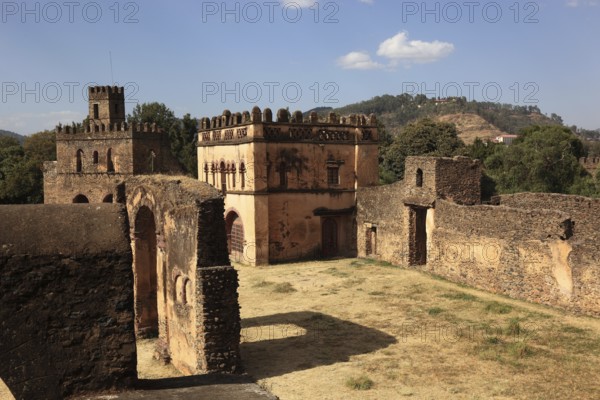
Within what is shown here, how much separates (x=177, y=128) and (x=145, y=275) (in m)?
41.8

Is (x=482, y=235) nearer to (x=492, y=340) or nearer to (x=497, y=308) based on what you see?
(x=497, y=308)

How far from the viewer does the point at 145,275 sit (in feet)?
48.7

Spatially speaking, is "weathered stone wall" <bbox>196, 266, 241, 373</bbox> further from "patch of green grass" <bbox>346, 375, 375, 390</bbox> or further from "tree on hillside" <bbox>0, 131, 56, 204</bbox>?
"tree on hillside" <bbox>0, 131, 56, 204</bbox>

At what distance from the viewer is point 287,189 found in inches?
995

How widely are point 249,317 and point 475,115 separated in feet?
446

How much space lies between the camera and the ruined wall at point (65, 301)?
4746mm

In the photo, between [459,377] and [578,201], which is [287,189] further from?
[459,377]

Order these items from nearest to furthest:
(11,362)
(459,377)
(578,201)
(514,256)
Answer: (11,362) < (459,377) < (514,256) < (578,201)

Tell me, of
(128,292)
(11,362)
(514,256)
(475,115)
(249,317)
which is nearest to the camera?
(11,362)

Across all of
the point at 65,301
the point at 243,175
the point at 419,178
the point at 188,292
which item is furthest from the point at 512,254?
the point at 65,301

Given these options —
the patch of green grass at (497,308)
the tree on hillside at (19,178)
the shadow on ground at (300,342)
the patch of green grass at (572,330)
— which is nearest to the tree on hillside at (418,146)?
the tree on hillside at (19,178)

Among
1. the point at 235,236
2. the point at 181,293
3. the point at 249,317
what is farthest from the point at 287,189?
the point at 181,293

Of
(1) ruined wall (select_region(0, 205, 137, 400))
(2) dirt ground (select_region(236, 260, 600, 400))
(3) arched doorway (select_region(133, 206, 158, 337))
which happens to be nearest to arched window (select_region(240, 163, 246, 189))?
(2) dirt ground (select_region(236, 260, 600, 400))

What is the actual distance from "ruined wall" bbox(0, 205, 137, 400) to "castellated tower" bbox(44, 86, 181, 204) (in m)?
31.2
